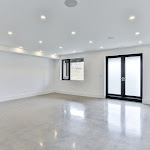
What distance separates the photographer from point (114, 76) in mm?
6570

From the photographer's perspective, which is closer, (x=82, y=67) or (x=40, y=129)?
(x=40, y=129)

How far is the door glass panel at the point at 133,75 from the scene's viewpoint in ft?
19.3

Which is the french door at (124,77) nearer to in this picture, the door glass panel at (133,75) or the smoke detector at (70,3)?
the door glass panel at (133,75)

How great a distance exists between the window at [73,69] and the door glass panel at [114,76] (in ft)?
6.04

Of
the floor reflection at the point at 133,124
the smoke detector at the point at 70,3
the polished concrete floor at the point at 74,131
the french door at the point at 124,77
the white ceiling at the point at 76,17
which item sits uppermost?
the white ceiling at the point at 76,17

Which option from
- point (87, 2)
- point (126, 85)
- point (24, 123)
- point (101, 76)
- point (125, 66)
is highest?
point (87, 2)

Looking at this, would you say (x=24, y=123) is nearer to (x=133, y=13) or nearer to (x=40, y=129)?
(x=40, y=129)

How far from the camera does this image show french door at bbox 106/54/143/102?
19.4ft

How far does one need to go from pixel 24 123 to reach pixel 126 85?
203 inches

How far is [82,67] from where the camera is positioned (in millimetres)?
7727

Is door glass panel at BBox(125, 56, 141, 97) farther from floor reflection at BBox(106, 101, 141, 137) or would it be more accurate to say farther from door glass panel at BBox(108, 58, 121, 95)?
floor reflection at BBox(106, 101, 141, 137)

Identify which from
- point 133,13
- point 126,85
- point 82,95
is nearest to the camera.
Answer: point 133,13

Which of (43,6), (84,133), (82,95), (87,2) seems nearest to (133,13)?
(87,2)

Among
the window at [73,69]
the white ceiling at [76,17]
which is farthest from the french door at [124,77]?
the white ceiling at [76,17]
